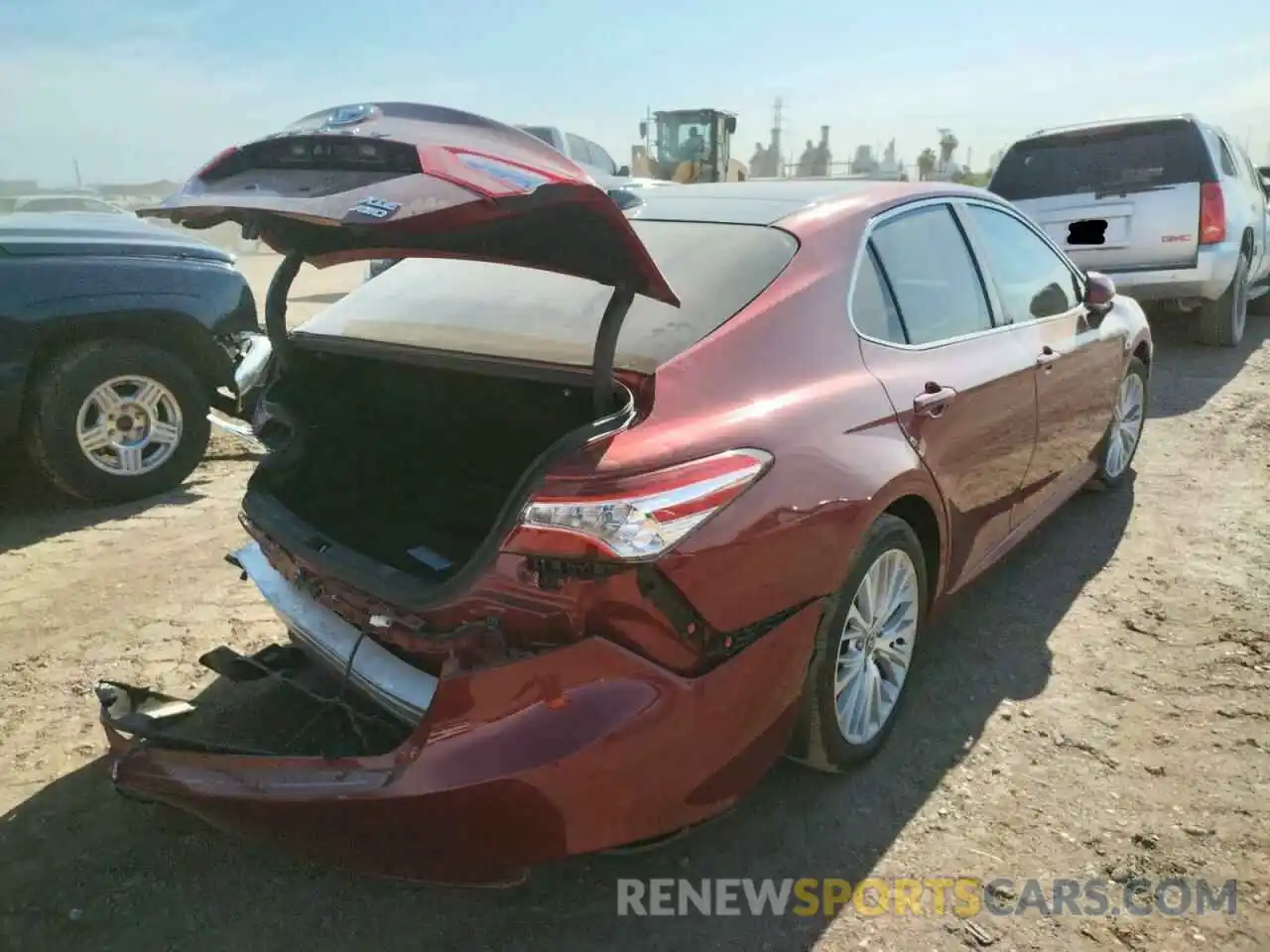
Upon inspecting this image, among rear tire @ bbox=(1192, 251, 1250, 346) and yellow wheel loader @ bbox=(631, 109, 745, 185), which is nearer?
rear tire @ bbox=(1192, 251, 1250, 346)

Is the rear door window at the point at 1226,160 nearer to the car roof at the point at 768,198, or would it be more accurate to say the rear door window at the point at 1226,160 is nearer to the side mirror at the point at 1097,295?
the side mirror at the point at 1097,295

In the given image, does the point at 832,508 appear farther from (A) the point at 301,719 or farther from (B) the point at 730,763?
(A) the point at 301,719

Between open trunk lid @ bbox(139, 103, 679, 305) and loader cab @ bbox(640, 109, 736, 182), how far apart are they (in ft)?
66.1

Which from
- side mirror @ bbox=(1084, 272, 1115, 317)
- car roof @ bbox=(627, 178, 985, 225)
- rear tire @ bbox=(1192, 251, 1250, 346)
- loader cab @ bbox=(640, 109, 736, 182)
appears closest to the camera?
car roof @ bbox=(627, 178, 985, 225)

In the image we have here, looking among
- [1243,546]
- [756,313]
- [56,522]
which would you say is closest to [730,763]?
[756,313]

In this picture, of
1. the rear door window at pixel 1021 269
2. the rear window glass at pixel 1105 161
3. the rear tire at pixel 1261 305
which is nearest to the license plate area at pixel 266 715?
the rear door window at pixel 1021 269

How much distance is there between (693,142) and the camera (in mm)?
22219

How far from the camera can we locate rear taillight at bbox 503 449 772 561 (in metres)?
1.91

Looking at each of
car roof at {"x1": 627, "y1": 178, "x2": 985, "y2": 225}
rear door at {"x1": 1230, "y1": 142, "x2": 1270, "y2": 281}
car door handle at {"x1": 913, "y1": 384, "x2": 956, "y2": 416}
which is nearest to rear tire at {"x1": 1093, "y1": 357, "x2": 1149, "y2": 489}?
car roof at {"x1": 627, "y1": 178, "x2": 985, "y2": 225}

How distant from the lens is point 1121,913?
2260mm

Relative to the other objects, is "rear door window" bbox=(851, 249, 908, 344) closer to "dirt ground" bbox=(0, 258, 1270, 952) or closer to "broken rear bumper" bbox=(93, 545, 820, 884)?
"broken rear bumper" bbox=(93, 545, 820, 884)

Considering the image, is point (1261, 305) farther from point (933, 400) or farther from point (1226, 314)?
point (933, 400)

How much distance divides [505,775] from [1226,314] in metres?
8.61

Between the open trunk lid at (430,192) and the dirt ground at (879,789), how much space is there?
144 cm
